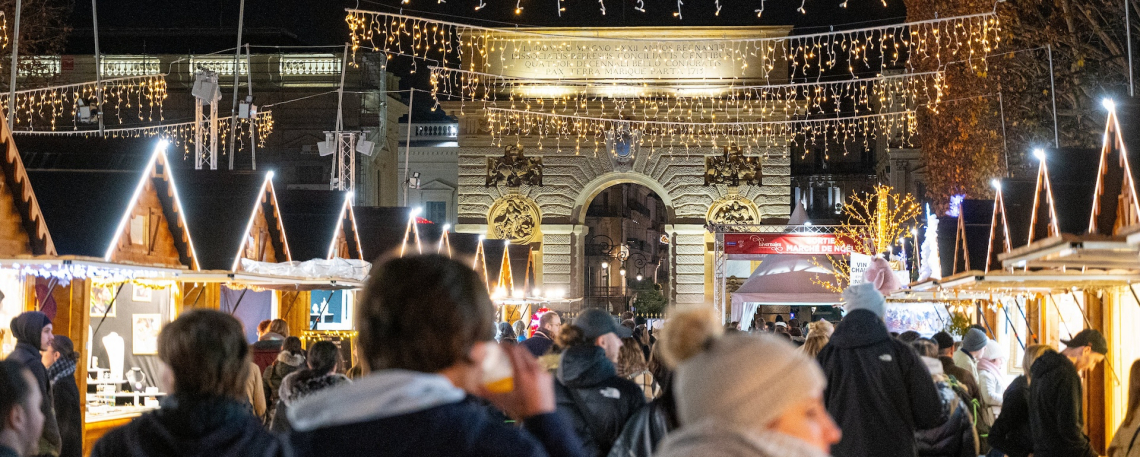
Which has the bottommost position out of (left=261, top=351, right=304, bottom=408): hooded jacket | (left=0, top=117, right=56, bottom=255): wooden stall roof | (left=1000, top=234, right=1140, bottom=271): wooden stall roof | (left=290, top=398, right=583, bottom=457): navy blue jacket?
(left=261, top=351, right=304, bottom=408): hooded jacket

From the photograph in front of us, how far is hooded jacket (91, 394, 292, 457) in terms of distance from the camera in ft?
12.4

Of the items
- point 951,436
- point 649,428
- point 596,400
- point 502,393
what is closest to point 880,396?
point 951,436

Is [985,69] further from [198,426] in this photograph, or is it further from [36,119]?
[36,119]

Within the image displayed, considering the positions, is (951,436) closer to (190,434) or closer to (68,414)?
(190,434)

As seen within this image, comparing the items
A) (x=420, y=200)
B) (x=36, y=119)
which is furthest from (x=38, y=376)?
(x=420, y=200)

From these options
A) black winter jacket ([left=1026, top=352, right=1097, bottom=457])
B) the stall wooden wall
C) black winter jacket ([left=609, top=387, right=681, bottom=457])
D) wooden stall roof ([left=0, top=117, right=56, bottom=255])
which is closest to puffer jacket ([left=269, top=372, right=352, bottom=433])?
black winter jacket ([left=609, top=387, right=681, bottom=457])

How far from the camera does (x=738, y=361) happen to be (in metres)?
2.53

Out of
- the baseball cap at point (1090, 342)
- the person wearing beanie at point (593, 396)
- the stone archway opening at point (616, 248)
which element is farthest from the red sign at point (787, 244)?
the person wearing beanie at point (593, 396)

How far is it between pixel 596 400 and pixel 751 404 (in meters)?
3.46

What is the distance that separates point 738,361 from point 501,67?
4024 centimetres

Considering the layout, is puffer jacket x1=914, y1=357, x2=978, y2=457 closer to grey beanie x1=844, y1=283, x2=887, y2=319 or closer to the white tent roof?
grey beanie x1=844, y1=283, x2=887, y2=319

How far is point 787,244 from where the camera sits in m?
31.7

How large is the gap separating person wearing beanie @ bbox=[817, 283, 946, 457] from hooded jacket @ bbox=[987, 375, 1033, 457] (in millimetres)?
2238

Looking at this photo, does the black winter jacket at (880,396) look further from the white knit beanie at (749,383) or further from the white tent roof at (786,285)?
the white tent roof at (786,285)
